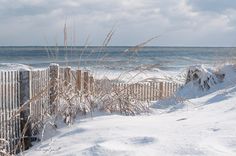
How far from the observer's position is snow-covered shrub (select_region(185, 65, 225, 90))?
465 inches

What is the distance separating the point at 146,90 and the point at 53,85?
18.5ft

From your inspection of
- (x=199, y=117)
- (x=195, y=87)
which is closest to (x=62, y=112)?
(x=199, y=117)

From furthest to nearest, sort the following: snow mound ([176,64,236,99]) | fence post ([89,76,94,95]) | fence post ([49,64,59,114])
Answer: snow mound ([176,64,236,99]), fence post ([89,76,94,95]), fence post ([49,64,59,114])

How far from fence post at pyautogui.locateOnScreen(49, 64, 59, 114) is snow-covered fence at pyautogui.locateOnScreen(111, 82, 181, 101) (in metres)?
0.96

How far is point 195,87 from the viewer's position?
12.0 m

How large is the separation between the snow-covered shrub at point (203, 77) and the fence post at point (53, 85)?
4.48 m

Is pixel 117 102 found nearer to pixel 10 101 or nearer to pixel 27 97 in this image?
pixel 27 97

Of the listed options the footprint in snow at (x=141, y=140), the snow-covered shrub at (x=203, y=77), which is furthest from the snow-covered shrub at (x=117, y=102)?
the snow-covered shrub at (x=203, y=77)

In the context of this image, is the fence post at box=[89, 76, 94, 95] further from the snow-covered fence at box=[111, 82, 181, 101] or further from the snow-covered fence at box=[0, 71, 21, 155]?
the snow-covered fence at box=[0, 71, 21, 155]

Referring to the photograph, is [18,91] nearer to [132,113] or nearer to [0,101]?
[0,101]

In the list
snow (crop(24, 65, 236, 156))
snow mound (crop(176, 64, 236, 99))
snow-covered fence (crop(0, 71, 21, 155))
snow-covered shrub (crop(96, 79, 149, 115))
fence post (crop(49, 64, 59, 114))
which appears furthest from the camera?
snow mound (crop(176, 64, 236, 99))

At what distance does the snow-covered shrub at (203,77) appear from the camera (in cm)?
1182

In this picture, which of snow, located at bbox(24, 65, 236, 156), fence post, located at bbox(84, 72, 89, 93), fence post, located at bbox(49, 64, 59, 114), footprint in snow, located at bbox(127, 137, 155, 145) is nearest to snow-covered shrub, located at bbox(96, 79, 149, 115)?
fence post, located at bbox(84, 72, 89, 93)

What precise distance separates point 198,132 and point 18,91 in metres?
3.91
